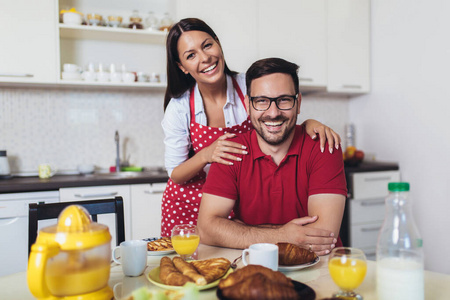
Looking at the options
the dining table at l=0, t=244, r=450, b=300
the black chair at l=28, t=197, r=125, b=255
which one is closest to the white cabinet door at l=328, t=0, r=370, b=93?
the black chair at l=28, t=197, r=125, b=255

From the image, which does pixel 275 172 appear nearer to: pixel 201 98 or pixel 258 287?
pixel 201 98

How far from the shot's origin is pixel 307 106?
365 centimetres

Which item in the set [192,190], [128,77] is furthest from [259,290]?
[128,77]

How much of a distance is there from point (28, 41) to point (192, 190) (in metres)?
1.58

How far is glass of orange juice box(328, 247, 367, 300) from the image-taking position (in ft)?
2.79

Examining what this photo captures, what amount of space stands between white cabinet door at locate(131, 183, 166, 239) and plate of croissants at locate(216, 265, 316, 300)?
74.8 inches

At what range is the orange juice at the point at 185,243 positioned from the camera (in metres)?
1.12

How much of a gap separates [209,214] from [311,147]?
483mm

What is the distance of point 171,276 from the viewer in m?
0.92

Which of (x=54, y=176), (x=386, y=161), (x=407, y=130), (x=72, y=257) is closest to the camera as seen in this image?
(x=72, y=257)

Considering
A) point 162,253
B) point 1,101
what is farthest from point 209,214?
point 1,101

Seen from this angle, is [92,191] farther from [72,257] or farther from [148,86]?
[72,257]

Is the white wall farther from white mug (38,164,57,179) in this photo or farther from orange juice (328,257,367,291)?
white mug (38,164,57,179)

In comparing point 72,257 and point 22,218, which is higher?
point 72,257
